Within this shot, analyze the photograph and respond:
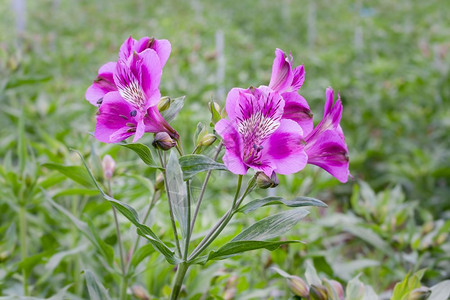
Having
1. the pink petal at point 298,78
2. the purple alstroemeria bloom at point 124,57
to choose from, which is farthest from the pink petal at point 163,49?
the pink petal at point 298,78

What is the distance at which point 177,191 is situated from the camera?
787mm

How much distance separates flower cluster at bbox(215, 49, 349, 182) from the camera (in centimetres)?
69

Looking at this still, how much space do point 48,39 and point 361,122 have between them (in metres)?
2.62

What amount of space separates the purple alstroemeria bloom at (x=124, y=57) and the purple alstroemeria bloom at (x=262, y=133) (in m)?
0.14

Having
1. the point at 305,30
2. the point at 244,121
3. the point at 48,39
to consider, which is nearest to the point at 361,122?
the point at 48,39

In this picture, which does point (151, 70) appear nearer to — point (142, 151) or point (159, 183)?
point (142, 151)

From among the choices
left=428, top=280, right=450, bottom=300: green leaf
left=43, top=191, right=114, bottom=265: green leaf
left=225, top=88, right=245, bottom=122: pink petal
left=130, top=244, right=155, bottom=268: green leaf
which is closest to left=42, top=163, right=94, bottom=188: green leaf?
left=43, top=191, right=114, bottom=265: green leaf

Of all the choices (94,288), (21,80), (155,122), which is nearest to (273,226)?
(155,122)

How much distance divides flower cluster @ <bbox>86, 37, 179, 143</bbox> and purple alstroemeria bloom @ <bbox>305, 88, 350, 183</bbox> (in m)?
0.22

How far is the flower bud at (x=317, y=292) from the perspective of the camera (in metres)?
0.86

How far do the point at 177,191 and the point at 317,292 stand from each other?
1.03ft

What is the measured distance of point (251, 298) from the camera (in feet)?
4.05

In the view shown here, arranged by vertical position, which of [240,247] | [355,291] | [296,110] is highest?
[296,110]

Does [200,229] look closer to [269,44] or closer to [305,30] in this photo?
[269,44]
